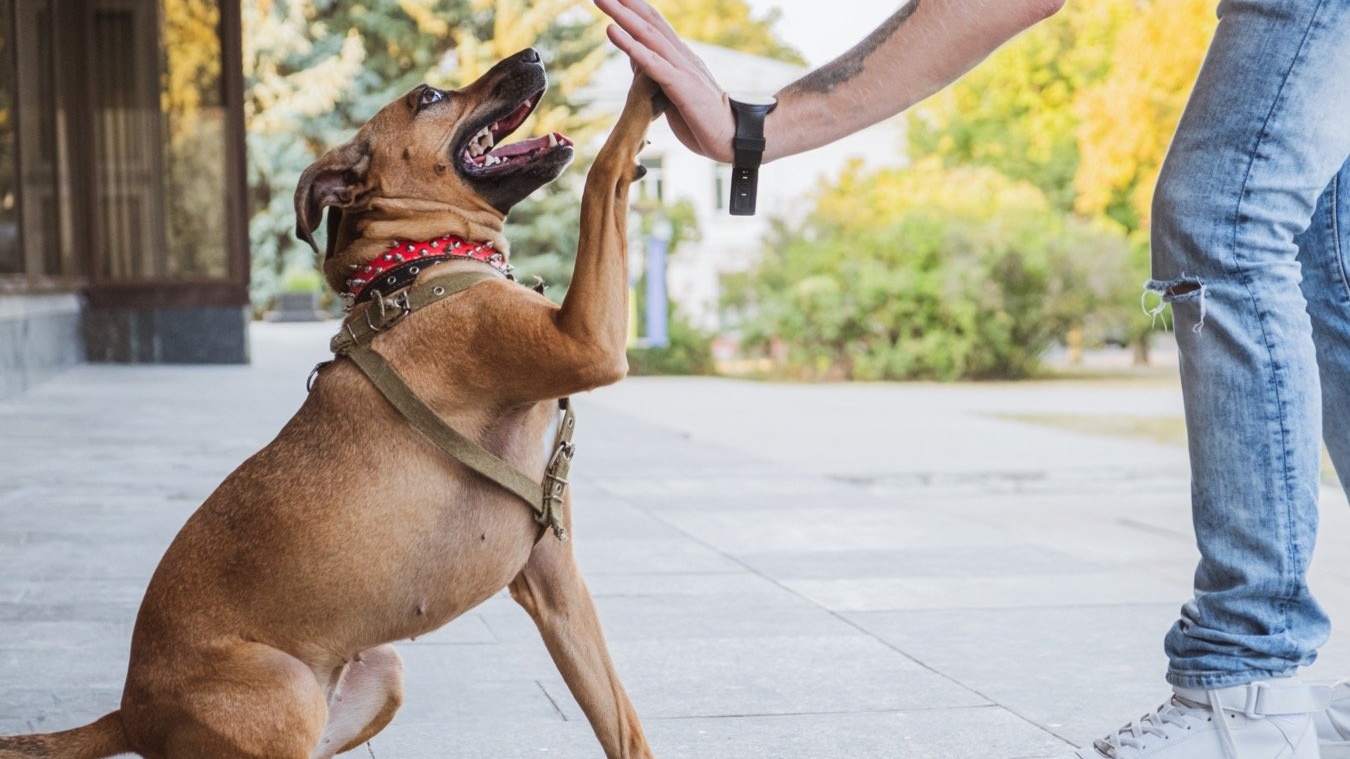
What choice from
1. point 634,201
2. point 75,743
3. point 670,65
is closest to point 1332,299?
point 670,65

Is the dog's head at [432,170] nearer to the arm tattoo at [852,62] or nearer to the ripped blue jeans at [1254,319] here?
the arm tattoo at [852,62]

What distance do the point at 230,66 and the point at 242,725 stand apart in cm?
1359

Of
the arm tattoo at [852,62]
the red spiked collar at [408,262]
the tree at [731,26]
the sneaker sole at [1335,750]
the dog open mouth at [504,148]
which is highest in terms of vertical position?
the tree at [731,26]

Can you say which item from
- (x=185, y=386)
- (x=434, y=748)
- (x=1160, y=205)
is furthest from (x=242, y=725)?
(x=185, y=386)

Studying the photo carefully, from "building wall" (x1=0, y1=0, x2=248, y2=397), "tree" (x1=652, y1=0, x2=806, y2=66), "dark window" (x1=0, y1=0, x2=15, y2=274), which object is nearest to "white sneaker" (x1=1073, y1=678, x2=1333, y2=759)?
"dark window" (x1=0, y1=0, x2=15, y2=274)

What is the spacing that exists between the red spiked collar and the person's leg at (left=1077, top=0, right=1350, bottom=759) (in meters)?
Answer: 1.25

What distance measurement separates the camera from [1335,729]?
2.91 m

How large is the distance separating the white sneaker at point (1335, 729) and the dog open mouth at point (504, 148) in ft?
5.98

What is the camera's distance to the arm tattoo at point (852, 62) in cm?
271

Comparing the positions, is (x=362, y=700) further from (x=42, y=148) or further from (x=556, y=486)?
(x=42, y=148)

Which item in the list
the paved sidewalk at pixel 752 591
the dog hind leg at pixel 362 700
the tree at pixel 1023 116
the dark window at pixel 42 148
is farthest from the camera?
the tree at pixel 1023 116

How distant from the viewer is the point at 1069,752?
2.90 m

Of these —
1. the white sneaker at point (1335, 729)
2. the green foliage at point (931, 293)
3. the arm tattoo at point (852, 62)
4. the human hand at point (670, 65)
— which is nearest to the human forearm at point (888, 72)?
the arm tattoo at point (852, 62)

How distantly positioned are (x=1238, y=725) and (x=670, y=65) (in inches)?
58.0
